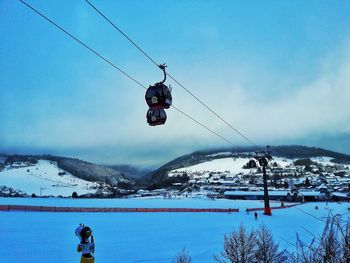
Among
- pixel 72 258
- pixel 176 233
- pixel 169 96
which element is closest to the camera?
pixel 169 96

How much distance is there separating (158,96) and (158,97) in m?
0.03

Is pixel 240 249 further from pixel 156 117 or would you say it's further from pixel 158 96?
pixel 158 96

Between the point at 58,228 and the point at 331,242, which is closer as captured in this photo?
the point at 331,242

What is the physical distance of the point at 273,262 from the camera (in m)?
11.4

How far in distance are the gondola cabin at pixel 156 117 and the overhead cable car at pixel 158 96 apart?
0.44m

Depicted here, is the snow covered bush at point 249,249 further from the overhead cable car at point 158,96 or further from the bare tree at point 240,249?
the overhead cable car at point 158,96

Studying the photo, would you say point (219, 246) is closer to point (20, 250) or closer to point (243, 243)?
point (243, 243)

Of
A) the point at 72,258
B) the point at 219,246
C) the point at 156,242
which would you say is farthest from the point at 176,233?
the point at 72,258

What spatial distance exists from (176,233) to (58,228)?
9.97m

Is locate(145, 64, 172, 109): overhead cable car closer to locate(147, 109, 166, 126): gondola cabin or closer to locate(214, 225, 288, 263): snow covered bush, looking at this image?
locate(147, 109, 166, 126): gondola cabin

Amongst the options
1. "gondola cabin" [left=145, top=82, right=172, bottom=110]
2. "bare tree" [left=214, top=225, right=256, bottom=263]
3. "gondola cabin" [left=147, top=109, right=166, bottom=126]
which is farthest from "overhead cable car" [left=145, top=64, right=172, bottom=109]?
"bare tree" [left=214, top=225, right=256, bottom=263]

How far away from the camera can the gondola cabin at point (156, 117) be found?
10539mm

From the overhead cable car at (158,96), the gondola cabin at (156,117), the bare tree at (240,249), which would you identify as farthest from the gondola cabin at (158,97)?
the bare tree at (240,249)

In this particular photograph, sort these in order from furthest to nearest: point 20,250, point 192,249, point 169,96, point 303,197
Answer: point 303,197, point 192,249, point 20,250, point 169,96
